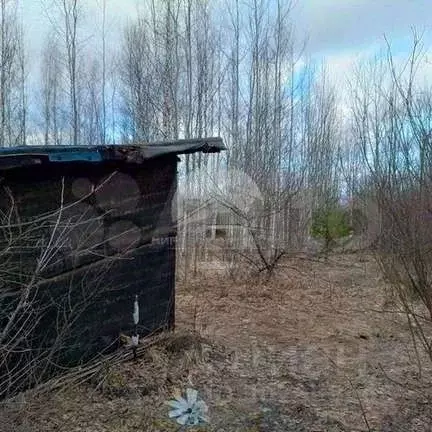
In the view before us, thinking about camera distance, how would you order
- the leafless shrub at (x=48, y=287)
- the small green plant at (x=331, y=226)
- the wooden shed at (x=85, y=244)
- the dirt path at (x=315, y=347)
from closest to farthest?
1. the leafless shrub at (x=48, y=287)
2. the wooden shed at (x=85, y=244)
3. the dirt path at (x=315, y=347)
4. the small green plant at (x=331, y=226)

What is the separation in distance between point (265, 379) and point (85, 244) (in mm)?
2211

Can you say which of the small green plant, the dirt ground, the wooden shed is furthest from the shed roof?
the small green plant

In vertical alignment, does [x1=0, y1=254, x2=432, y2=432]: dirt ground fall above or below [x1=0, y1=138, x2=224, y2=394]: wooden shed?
below

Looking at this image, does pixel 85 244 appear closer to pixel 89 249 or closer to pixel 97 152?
pixel 89 249

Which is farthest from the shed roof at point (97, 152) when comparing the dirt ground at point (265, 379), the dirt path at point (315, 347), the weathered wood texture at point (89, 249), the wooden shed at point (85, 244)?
the dirt path at point (315, 347)

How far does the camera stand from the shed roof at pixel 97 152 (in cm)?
373

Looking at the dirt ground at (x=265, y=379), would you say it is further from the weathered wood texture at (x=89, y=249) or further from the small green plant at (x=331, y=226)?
the small green plant at (x=331, y=226)

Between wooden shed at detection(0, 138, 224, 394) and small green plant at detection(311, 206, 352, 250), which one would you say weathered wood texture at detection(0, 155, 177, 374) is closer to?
wooden shed at detection(0, 138, 224, 394)

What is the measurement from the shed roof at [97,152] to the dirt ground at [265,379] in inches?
70.2

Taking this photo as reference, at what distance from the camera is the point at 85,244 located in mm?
4637

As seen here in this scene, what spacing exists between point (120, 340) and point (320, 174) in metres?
15.8

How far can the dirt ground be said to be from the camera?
152 inches

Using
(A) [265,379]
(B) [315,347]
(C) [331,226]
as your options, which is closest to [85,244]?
(A) [265,379]

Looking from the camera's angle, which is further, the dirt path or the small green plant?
the small green plant
